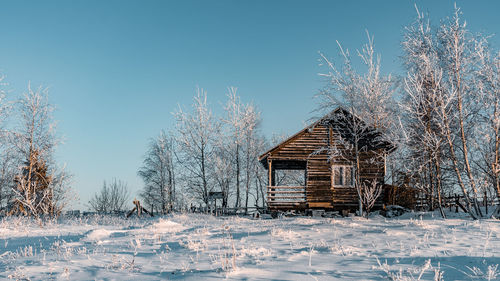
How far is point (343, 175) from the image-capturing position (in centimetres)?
2248

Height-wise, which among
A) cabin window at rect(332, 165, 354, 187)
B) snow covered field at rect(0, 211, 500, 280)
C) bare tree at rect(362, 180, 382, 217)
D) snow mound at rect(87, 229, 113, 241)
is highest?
cabin window at rect(332, 165, 354, 187)

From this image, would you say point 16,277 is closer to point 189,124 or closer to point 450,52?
point 450,52

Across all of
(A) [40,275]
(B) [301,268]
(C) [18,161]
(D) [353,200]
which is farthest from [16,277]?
(C) [18,161]

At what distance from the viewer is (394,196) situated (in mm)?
23453

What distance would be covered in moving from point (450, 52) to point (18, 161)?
28300 millimetres

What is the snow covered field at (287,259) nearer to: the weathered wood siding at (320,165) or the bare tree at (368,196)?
the bare tree at (368,196)

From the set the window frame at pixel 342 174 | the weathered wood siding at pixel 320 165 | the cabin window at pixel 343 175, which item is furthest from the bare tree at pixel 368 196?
the weathered wood siding at pixel 320 165

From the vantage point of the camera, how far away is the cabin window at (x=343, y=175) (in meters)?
22.4

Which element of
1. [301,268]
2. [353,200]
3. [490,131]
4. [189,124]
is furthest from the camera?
[189,124]

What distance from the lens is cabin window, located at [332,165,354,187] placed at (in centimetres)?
2244

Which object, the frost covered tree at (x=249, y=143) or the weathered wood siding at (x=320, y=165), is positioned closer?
the weathered wood siding at (x=320, y=165)

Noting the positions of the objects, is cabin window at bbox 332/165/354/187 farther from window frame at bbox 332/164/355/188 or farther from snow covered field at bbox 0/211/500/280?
snow covered field at bbox 0/211/500/280

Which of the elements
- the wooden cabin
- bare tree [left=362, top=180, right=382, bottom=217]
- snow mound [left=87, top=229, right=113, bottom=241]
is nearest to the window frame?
the wooden cabin

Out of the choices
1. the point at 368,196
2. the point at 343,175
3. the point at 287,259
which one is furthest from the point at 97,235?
the point at 343,175
